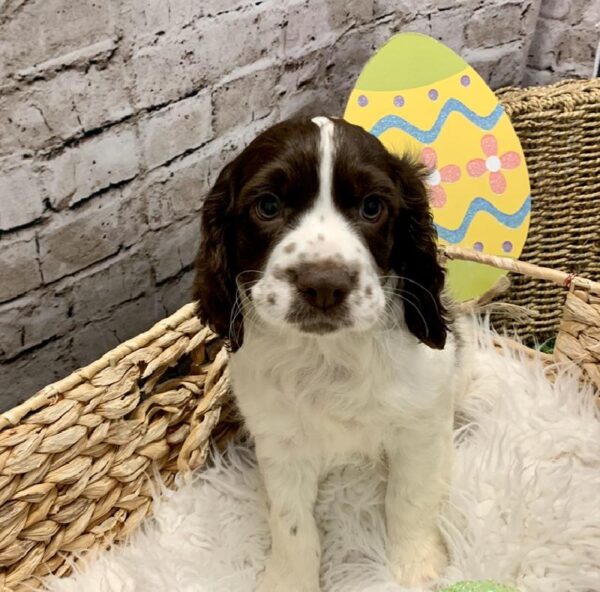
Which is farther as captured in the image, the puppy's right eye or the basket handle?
the basket handle

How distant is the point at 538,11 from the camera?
296cm

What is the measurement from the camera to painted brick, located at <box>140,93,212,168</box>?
205 centimetres

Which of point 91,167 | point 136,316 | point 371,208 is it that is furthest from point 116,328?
point 371,208

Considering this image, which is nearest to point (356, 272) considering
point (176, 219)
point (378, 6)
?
point (176, 219)

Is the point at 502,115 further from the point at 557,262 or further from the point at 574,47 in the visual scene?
the point at 574,47

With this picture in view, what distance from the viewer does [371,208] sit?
4.82ft

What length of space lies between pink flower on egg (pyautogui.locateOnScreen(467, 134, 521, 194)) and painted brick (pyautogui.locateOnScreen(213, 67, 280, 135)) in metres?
0.65

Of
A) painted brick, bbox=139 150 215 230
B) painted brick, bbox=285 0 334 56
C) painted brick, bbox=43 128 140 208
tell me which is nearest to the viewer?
painted brick, bbox=43 128 140 208

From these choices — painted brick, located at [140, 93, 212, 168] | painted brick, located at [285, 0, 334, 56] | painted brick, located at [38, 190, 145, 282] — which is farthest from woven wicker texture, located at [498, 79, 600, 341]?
painted brick, located at [38, 190, 145, 282]

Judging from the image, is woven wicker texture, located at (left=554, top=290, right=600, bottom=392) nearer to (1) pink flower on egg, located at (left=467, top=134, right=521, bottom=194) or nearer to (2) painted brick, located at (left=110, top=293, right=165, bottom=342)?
(1) pink flower on egg, located at (left=467, top=134, right=521, bottom=194)

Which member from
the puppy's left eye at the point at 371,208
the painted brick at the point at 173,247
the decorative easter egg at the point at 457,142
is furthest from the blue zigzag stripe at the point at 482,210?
the puppy's left eye at the point at 371,208

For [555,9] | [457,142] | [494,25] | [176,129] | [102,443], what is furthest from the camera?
[555,9]

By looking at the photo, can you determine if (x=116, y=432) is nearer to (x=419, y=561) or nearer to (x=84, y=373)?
(x=84, y=373)

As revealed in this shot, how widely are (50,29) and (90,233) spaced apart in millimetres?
515
